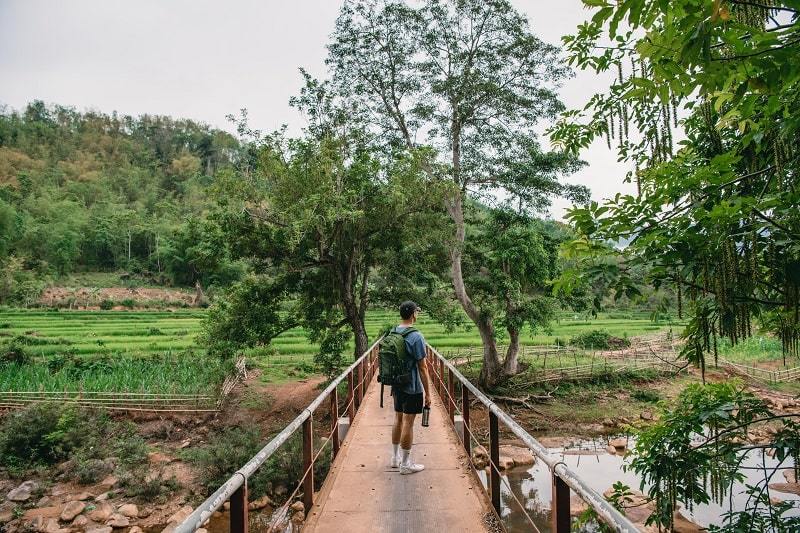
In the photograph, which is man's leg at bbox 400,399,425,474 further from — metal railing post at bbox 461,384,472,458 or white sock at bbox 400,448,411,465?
metal railing post at bbox 461,384,472,458

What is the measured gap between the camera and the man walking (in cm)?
480

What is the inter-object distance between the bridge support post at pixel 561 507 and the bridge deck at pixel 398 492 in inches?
49.7

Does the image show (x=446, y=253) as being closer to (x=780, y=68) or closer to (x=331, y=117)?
(x=331, y=117)

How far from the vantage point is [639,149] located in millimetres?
4551

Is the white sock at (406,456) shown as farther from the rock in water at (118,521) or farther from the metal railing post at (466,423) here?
the rock in water at (118,521)

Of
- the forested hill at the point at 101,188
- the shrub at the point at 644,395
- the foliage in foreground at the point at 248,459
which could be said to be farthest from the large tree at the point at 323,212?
the forested hill at the point at 101,188

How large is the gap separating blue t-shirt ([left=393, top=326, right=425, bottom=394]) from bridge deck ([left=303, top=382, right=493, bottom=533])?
0.85 meters

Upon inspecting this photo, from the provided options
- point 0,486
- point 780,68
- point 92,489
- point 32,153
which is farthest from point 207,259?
point 32,153

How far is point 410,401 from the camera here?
4867 millimetres

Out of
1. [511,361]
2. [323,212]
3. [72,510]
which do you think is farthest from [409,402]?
[511,361]

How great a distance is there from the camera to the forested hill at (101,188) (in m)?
59.0

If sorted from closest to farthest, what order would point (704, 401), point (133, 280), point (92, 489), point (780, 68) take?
point (780, 68) < point (704, 401) < point (92, 489) < point (133, 280)

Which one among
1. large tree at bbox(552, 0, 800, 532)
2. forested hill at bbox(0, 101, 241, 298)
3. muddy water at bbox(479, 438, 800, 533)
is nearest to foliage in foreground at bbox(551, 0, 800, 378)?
large tree at bbox(552, 0, 800, 532)

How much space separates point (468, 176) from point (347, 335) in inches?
287
